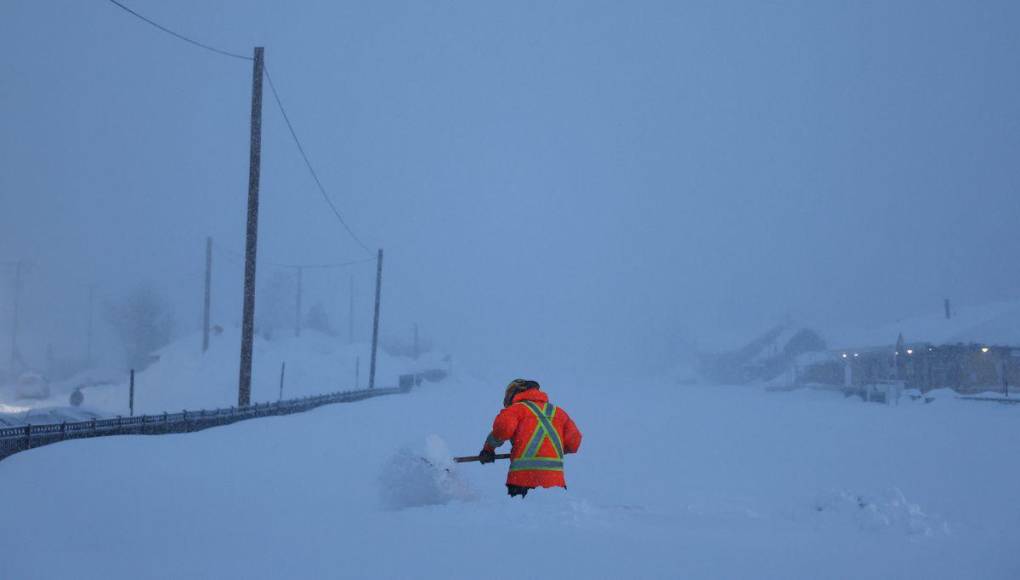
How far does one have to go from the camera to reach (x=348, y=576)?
503cm

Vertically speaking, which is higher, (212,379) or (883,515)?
(883,515)

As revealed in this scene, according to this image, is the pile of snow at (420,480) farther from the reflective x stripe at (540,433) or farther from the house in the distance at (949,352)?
the house in the distance at (949,352)

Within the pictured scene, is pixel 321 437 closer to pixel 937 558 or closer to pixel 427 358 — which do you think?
pixel 937 558

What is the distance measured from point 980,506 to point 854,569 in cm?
→ 831

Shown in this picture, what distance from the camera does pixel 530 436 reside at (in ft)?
24.0

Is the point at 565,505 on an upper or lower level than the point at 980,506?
upper

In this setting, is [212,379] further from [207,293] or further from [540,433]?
[540,433]

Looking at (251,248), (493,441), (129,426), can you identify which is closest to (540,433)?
(493,441)

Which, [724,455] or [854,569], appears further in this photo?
[724,455]

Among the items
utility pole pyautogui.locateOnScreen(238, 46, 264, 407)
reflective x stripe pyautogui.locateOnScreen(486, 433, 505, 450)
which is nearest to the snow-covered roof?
utility pole pyautogui.locateOnScreen(238, 46, 264, 407)

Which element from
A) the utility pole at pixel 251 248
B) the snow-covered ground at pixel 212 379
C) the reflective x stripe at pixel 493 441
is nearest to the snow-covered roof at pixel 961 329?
the snow-covered ground at pixel 212 379

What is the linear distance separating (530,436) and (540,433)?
0.32 ft

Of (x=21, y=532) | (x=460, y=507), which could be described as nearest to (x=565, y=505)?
(x=460, y=507)

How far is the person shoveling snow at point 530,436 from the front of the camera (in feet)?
23.9
